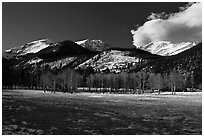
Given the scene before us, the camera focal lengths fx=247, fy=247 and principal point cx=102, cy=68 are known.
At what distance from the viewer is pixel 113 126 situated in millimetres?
17375

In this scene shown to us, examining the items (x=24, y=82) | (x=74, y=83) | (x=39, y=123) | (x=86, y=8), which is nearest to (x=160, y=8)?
(x=86, y=8)

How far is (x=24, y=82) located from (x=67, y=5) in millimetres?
119030

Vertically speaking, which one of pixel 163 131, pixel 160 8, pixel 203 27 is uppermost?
pixel 160 8

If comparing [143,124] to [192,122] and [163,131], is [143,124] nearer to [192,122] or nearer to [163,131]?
[163,131]

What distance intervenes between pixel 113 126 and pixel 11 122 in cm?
734

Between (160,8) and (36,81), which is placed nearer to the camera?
(160,8)

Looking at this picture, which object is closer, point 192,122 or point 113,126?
point 113,126

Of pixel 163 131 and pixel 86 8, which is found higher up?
pixel 86 8

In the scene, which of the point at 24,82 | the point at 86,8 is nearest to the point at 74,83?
the point at 24,82

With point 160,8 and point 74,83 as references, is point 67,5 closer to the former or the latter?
point 160,8

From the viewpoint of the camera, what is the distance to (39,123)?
1781cm

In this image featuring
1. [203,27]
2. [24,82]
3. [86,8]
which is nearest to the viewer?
[203,27]

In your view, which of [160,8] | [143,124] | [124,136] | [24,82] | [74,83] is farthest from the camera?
[24,82]

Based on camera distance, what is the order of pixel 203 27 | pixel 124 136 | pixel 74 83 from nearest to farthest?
pixel 124 136, pixel 203 27, pixel 74 83
